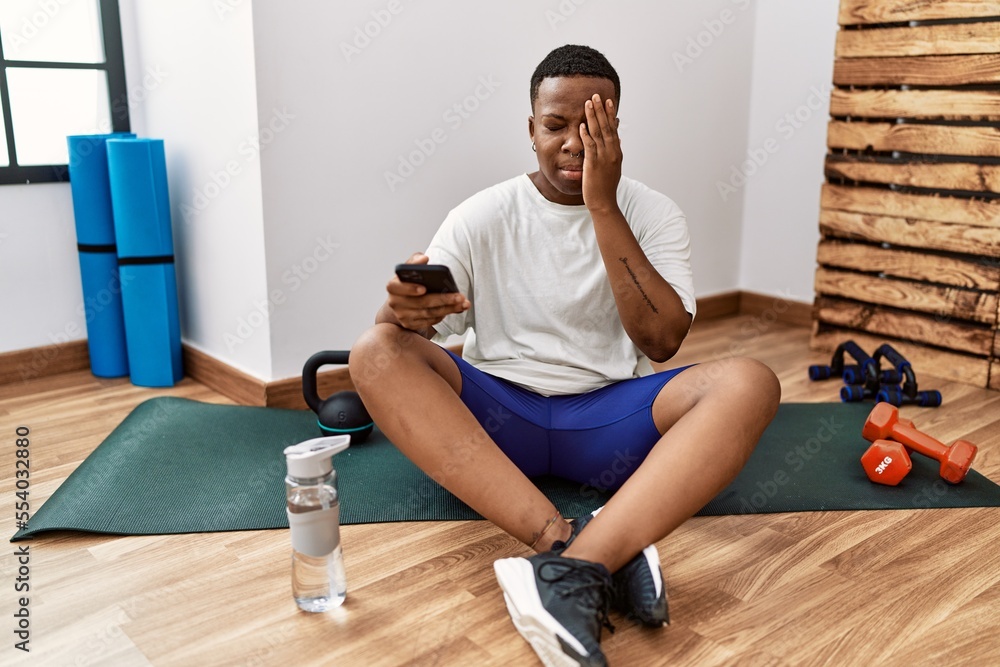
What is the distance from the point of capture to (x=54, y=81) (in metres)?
2.25

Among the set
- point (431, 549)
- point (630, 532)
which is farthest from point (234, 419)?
point (630, 532)

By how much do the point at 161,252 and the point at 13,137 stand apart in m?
0.49

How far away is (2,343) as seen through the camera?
2225 millimetres

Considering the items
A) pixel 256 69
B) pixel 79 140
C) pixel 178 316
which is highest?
pixel 256 69

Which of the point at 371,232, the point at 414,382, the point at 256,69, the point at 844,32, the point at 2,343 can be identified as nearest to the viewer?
the point at 414,382

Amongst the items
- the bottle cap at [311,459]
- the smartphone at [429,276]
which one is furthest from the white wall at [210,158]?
the bottle cap at [311,459]

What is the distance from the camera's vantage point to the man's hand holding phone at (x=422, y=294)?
46.3 inches

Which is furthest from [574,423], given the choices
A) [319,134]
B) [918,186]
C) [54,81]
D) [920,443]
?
[54,81]

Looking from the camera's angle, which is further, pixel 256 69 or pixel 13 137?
pixel 13 137

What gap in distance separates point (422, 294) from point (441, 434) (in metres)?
0.20

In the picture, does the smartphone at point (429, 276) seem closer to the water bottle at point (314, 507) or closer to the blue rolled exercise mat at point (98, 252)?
the water bottle at point (314, 507)

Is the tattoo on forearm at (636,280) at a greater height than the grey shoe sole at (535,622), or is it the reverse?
the tattoo on forearm at (636,280)

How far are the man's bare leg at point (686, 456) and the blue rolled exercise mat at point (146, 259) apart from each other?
4.60 ft

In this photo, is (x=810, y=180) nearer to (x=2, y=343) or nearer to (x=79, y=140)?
(x=79, y=140)
